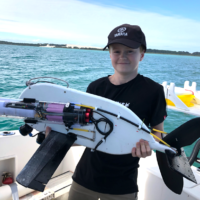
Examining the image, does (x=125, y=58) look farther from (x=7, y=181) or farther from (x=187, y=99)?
(x=187, y=99)

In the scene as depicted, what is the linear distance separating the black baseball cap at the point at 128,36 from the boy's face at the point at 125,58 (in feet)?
0.19

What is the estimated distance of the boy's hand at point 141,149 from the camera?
47.8 inches

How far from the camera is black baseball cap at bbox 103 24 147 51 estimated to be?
129 centimetres

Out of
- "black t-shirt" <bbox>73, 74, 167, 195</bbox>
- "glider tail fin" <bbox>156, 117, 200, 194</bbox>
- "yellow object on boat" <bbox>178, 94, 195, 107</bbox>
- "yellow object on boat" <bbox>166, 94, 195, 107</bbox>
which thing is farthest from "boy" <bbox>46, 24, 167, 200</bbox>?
"yellow object on boat" <bbox>178, 94, 195, 107</bbox>

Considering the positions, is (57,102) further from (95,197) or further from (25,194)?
(25,194)

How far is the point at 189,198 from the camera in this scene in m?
1.78

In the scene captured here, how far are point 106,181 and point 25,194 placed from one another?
1699mm

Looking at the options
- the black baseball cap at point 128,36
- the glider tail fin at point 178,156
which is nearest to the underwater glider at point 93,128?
the glider tail fin at point 178,156

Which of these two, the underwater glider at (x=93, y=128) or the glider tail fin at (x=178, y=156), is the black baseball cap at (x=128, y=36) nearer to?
the underwater glider at (x=93, y=128)

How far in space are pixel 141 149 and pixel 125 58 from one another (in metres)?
0.61

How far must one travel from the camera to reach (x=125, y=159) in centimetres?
134

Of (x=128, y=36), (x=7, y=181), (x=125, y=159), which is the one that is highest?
(x=128, y=36)

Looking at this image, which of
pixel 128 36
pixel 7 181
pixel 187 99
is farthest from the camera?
Result: pixel 187 99

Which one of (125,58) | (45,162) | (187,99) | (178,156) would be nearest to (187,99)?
(187,99)
